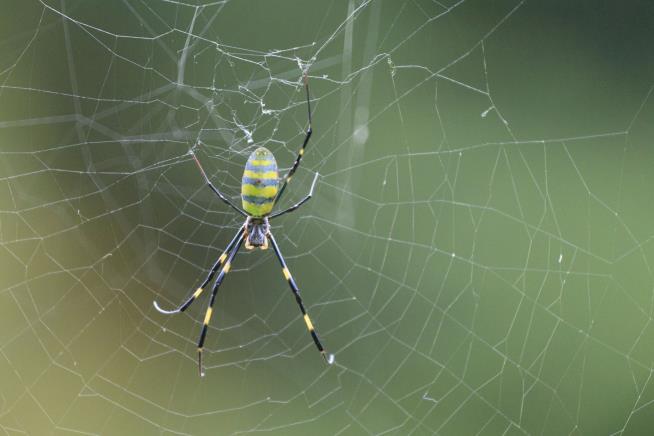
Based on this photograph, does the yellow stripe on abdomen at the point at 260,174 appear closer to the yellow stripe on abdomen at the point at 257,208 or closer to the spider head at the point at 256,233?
the yellow stripe on abdomen at the point at 257,208

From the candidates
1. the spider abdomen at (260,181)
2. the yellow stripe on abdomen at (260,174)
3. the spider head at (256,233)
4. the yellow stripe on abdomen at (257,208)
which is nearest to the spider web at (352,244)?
the spider head at (256,233)

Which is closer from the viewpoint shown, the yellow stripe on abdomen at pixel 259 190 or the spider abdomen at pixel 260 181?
the spider abdomen at pixel 260 181

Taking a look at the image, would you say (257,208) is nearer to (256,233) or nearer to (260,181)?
(260,181)

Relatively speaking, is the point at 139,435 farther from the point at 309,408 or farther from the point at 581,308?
the point at 581,308

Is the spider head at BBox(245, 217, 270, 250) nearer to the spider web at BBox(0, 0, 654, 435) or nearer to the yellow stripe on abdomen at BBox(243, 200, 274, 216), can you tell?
the yellow stripe on abdomen at BBox(243, 200, 274, 216)

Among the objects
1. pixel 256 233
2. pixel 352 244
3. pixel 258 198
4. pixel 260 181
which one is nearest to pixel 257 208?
pixel 258 198

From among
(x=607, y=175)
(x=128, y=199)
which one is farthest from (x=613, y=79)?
(x=128, y=199)
